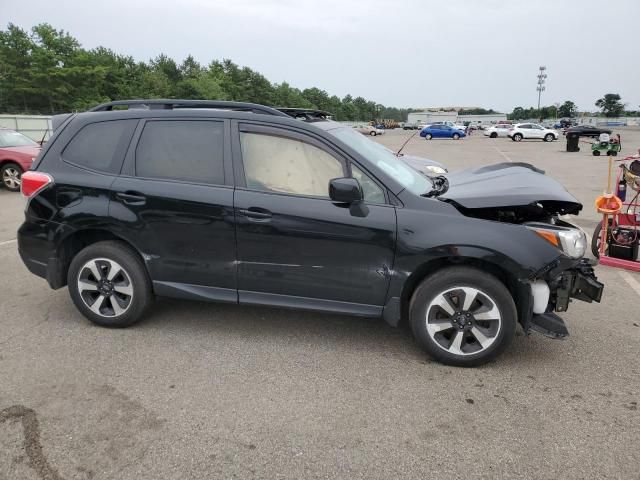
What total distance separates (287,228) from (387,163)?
106 centimetres

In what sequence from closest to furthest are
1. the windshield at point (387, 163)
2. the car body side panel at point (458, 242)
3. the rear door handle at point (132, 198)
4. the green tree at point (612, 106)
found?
the car body side panel at point (458, 242) → the windshield at point (387, 163) → the rear door handle at point (132, 198) → the green tree at point (612, 106)

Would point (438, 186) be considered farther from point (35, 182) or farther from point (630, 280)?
point (35, 182)

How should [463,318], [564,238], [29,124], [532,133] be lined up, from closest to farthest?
1. [564,238]
2. [463,318]
3. [29,124]
4. [532,133]

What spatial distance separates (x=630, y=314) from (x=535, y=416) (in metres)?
2.20

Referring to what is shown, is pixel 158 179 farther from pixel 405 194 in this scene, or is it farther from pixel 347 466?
pixel 347 466

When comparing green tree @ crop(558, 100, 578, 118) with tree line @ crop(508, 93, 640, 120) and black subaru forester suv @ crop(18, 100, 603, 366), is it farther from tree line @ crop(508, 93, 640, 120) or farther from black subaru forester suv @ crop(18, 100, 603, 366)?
black subaru forester suv @ crop(18, 100, 603, 366)

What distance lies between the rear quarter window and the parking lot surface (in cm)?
136

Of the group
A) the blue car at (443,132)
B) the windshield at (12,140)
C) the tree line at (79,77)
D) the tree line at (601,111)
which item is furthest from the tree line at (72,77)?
the tree line at (601,111)

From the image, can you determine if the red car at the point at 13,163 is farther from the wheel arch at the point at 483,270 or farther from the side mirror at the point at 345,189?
the wheel arch at the point at 483,270

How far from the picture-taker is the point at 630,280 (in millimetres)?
5363

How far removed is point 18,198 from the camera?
1079cm

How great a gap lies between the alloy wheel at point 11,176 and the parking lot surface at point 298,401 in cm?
867

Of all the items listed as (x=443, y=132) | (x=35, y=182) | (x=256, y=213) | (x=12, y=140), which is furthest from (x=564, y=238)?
(x=443, y=132)

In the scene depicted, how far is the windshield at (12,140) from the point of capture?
11.9 m
